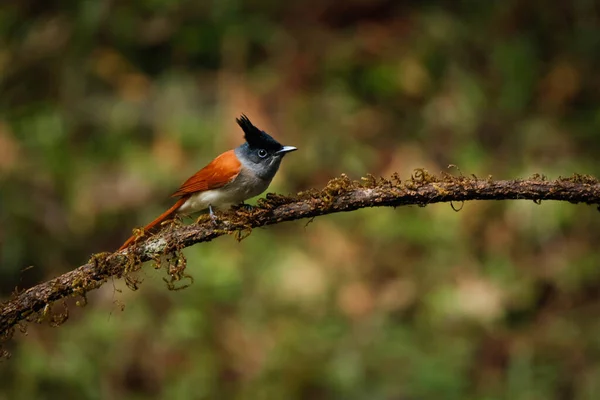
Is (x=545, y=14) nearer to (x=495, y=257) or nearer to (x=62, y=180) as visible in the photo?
(x=495, y=257)

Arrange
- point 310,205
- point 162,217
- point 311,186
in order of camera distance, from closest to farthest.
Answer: point 310,205
point 162,217
point 311,186

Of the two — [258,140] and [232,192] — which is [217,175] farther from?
[258,140]

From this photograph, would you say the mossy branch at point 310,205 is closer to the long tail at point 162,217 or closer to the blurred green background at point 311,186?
the long tail at point 162,217

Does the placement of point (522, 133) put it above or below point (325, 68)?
below

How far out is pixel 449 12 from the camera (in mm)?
7656

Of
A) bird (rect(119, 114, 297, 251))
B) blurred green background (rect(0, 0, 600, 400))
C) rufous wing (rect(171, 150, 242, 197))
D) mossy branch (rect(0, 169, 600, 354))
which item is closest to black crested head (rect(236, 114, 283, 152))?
bird (rect(119, 114, 297, 251))

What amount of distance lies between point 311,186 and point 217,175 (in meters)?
3.41

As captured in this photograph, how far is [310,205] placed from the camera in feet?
8.00

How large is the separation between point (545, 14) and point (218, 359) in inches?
188

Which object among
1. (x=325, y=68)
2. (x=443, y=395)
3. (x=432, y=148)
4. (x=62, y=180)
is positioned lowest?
(x=443, y=395)

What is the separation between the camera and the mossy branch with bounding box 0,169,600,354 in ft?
7.68

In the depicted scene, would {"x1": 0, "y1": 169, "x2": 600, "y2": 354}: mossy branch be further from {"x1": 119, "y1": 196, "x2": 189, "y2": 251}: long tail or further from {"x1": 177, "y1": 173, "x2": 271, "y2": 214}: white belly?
{"x1": 177, "y1": 173, "x2": 271, "y2": 214}: white belly

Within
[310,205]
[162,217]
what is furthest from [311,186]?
[310,205]

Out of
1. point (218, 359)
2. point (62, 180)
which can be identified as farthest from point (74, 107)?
point (218, 359)
